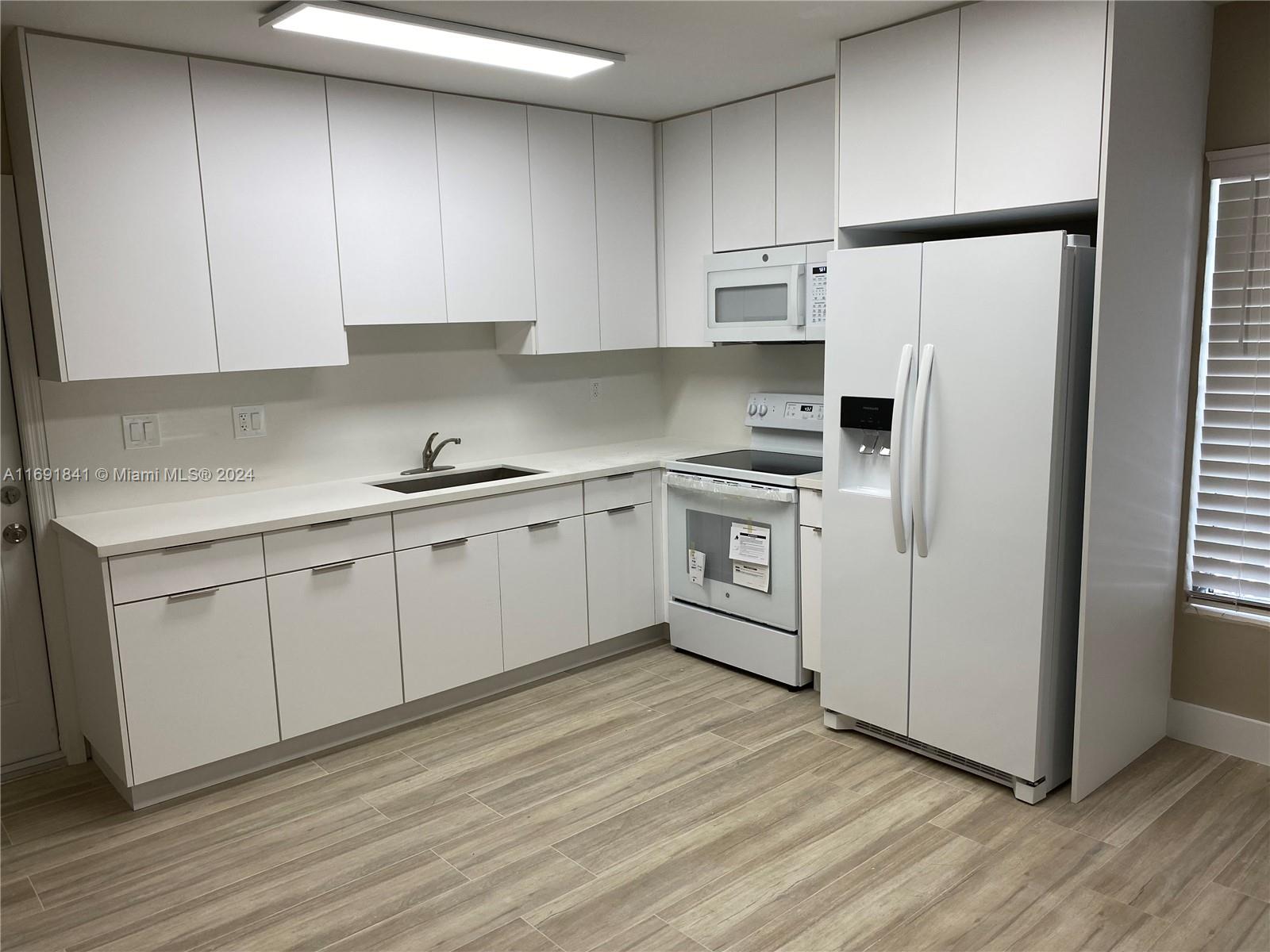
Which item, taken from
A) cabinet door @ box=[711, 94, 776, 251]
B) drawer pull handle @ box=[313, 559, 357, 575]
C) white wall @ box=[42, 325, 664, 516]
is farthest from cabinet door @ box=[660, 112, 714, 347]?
drawer pull handle @ box=[313, 559, 357, 575]

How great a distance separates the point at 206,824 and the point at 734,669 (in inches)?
86.2

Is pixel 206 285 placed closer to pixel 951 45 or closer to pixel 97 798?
pixel 97 798

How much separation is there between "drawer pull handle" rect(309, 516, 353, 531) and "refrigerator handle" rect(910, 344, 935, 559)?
1.97 meters

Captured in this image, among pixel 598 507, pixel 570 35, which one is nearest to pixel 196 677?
pixel 598 507

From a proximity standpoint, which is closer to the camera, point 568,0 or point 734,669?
point 568,0

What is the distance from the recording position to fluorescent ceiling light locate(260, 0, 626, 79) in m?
2.74

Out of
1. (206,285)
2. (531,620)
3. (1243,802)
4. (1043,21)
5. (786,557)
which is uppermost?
(1043,21)

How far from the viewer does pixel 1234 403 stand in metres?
3.15

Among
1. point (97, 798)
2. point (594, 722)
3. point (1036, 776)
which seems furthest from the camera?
point (594, 722)

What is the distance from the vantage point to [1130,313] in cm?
281

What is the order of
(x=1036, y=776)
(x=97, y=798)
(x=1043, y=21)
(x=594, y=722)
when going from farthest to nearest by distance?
(x=594, y=722) → (x=97, y=798) → (x=1036, y=776) → (x=1043, y=21)

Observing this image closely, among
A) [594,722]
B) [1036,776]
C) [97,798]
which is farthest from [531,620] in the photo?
[1036,776]

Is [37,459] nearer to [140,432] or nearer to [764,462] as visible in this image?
[140,432]

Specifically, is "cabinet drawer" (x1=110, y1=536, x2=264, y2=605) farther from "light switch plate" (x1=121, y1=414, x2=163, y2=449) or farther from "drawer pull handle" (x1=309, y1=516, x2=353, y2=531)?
"light switch plate" (x1=121, y1=414, x2=163, y2=449)
